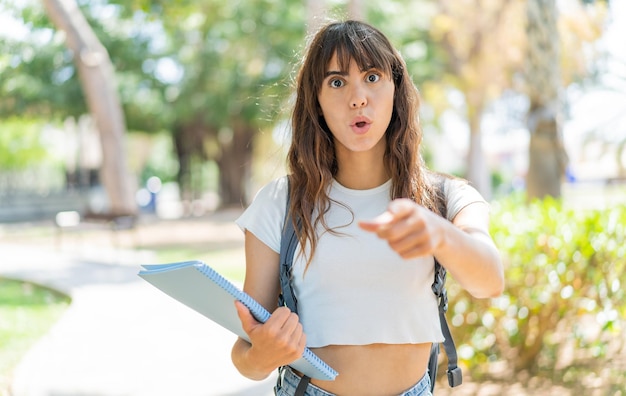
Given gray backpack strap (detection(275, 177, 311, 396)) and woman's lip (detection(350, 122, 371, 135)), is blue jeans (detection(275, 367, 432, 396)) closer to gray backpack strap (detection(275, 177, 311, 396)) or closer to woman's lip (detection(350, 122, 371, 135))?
gray backpack strap (detection(275, 177, 311, 396))

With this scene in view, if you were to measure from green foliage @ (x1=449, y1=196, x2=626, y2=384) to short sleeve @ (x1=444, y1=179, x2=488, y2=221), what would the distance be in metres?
3.31

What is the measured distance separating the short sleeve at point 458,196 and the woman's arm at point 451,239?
2 cm

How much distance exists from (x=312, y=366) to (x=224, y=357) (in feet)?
14.2

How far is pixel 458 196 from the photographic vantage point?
5.33 ft

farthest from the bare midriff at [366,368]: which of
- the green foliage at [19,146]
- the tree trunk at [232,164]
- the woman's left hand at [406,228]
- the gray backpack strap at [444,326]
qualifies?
the green foliage at [19,146]

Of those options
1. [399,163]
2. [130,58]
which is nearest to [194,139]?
[130,58]

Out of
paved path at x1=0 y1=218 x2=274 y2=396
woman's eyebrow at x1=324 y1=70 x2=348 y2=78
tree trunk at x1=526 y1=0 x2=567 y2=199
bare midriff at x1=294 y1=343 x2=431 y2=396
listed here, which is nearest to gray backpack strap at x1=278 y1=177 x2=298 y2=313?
bare midriff at x1=294 y1=343 x2=431 y2=396

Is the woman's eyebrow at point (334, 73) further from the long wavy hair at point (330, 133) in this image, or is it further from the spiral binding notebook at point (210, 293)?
the spiral binding notebook at point (210, 293)

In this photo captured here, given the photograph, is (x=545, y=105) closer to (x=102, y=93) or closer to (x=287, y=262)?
(x=287, y=262)

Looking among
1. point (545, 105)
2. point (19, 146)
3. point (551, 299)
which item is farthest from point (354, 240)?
point (19, 146)

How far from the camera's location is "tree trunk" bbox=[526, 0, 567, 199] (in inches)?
274

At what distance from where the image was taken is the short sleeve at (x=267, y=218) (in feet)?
Result: 5.33

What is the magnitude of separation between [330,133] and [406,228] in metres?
0.69

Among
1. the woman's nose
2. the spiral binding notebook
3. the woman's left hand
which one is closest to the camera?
the woman's left hand
